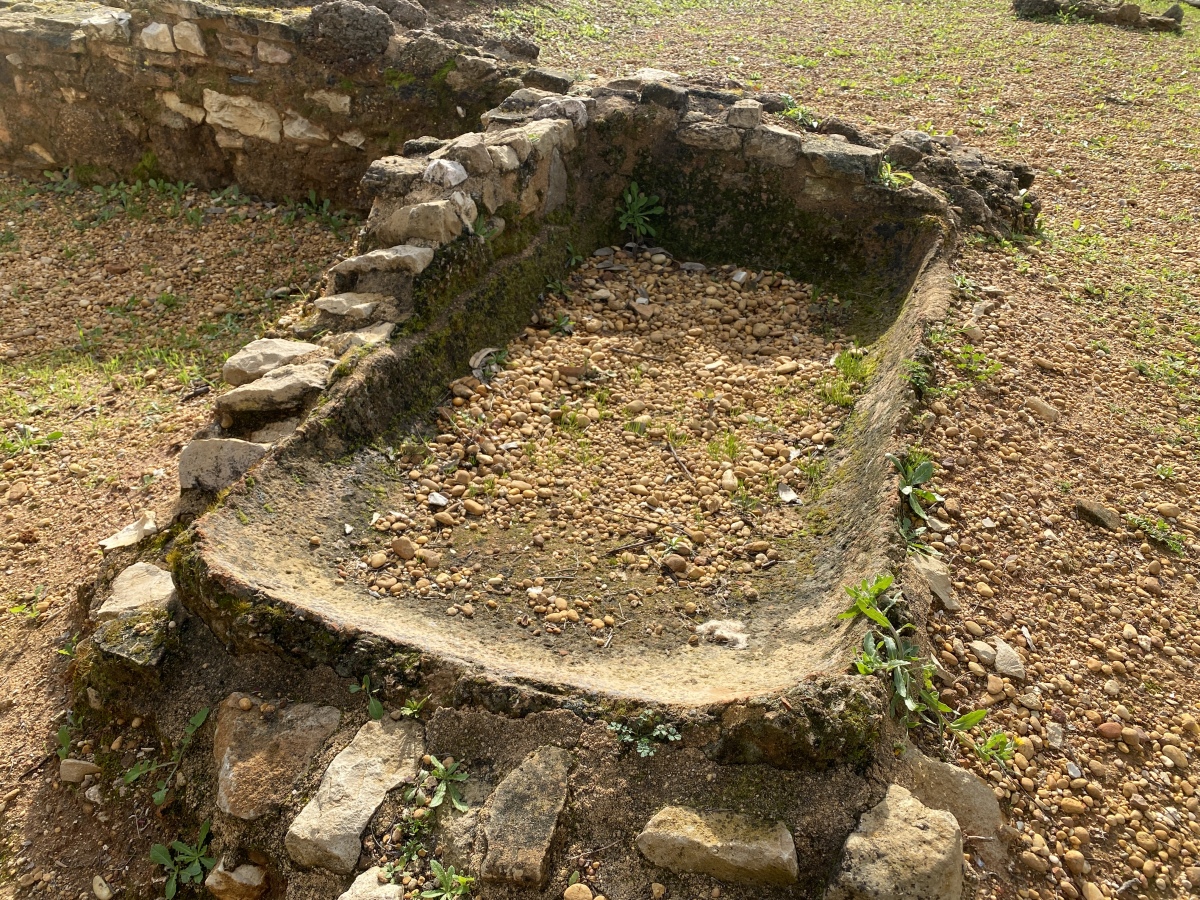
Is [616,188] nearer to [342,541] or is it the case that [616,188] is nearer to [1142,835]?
[342,541]

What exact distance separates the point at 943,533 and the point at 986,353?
1.33 meters

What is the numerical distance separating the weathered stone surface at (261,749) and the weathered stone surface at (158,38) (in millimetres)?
5256


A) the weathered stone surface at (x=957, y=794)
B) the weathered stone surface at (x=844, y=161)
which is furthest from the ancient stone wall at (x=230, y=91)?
the weathered stone surface at (x=957, y=794)

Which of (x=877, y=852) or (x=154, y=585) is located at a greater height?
(x=877, y=852)

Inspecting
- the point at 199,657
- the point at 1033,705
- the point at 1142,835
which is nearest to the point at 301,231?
the point at 199,657

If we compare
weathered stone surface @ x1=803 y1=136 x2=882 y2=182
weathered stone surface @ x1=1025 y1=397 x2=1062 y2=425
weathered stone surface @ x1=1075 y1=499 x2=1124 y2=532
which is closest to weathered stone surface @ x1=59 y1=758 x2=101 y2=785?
weathered stone surface @ x1=1075 y1=499 x2=1124 y2=532

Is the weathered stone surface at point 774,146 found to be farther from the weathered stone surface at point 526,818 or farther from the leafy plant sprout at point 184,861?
the leafy plant sprout at point 184,861

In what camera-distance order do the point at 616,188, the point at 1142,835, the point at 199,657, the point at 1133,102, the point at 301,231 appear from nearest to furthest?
the point at 1142,835 → the point at 199,657 → the point at 616,188 → the point at 301,231 → the point at 1133,102

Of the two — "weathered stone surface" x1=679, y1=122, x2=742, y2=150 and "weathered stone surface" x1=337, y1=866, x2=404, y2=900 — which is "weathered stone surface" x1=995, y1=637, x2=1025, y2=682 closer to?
"weathered stone surface" x1=337, y1=866, x2=404, y2=900

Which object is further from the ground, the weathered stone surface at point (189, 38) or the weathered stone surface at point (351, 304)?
the weathered stone surface at point (189, 38)

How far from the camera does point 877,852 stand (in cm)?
222

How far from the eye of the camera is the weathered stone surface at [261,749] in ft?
8.71

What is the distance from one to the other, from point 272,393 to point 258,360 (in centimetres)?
33

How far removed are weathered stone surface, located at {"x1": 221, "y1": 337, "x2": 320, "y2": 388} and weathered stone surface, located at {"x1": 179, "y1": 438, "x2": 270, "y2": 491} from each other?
530 millimetres
